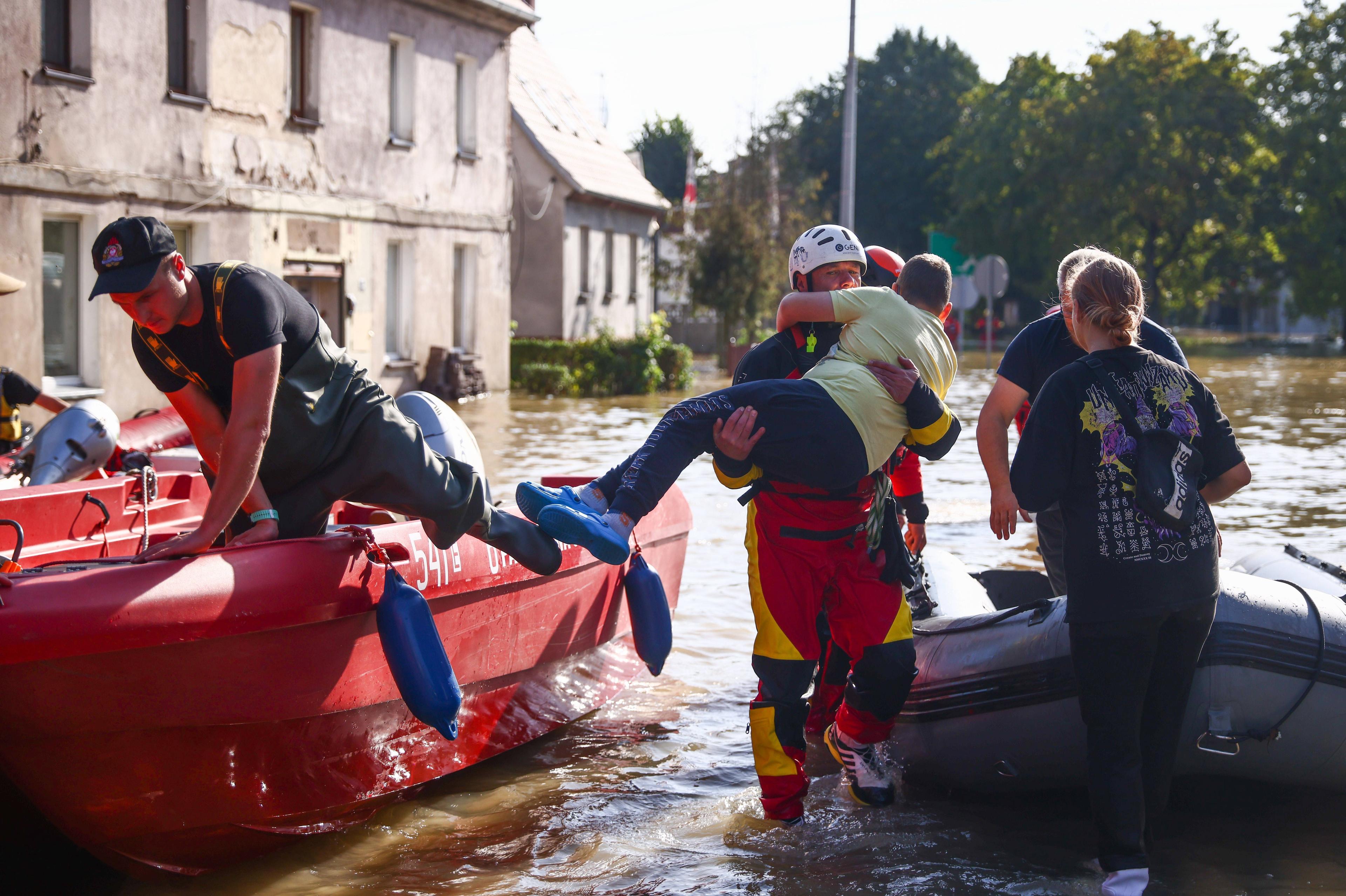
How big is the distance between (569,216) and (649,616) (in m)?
24.0

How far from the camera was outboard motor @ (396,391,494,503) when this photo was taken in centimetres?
592

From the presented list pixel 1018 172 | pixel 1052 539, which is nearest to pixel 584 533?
pixel 1052 539

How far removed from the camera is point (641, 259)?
33000 mm

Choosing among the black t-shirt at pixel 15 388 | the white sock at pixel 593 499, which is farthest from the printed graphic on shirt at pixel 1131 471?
the black t-shirt at pixel 15 388

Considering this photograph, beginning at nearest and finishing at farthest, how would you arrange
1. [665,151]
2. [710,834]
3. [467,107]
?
1. [710,834]
2. [467,107]
3. [665,151]

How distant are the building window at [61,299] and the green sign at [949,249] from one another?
43.3m

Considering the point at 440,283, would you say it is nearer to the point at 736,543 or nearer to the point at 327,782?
the point at 736,543

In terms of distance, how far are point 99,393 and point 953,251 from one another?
46.1 metres

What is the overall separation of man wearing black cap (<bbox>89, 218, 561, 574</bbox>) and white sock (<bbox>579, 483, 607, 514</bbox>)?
0.45 metres

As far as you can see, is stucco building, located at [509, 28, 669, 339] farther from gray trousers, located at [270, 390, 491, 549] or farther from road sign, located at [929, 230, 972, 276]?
road sign, located at [929, 230, 972, 276]

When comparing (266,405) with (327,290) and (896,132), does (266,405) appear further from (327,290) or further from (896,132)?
(896,132)

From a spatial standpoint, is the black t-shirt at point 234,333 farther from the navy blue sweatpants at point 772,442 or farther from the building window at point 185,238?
the building window at point 185,238

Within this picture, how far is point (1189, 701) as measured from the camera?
4.51 meters

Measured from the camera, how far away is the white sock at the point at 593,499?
4.63 meters
